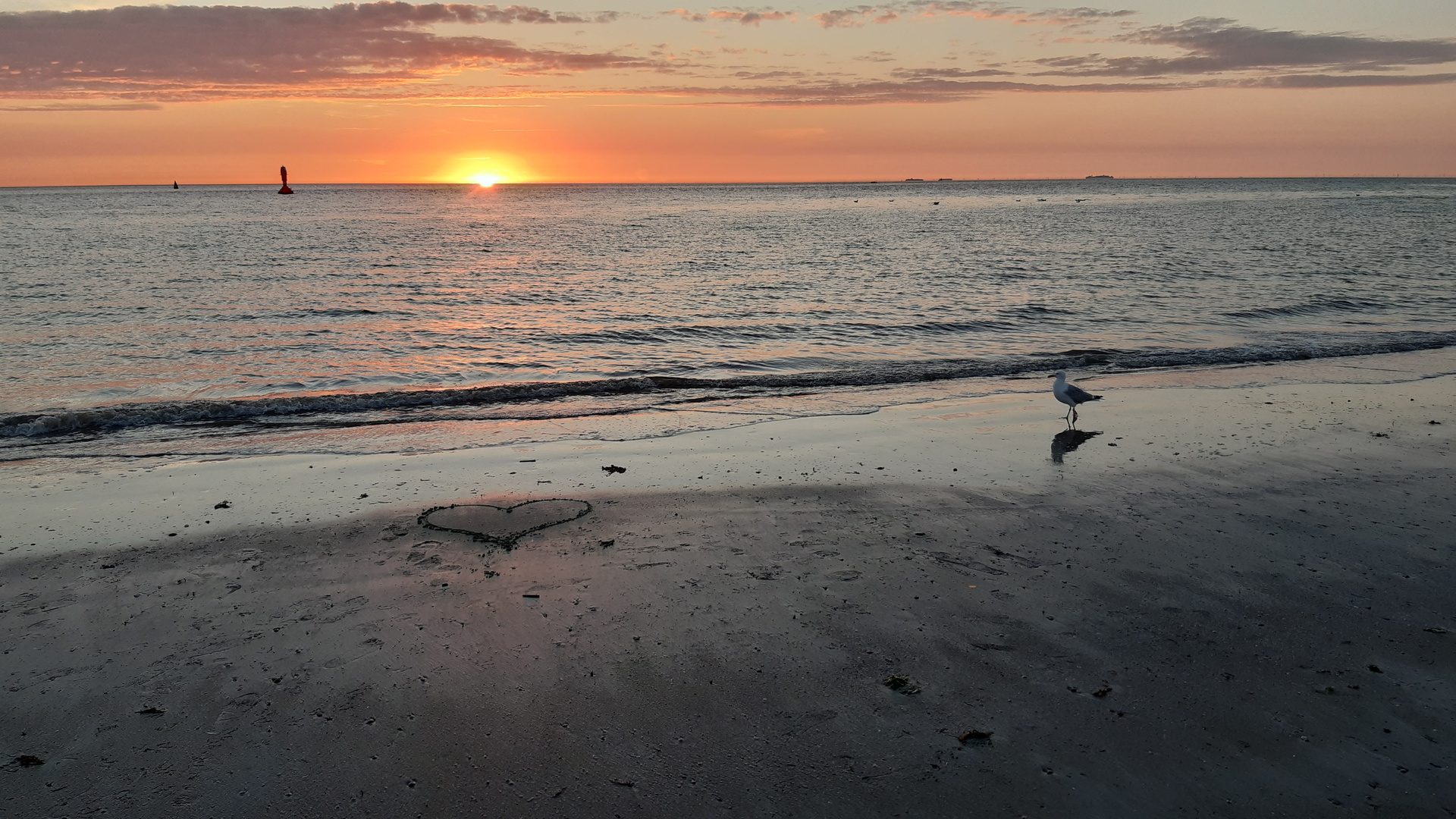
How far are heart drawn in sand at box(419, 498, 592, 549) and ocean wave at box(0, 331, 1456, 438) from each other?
5.35 m

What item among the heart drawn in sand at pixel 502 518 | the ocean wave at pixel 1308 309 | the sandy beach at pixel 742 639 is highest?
the ocean wave at pixel 1308 309

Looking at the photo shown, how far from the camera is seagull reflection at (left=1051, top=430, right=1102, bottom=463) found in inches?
341

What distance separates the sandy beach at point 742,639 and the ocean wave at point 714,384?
300cm

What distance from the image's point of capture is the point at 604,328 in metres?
19.2

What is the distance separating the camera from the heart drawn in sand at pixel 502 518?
21.3ft

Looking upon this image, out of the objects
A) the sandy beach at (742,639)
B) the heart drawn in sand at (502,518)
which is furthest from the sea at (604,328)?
the sandy beach at (742,639)

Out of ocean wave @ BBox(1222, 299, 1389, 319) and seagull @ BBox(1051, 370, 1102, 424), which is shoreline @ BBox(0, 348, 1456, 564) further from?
ocean wave @ BBox(1222, 299, 1389, 319)

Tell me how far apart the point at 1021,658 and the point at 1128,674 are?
0.55 metres

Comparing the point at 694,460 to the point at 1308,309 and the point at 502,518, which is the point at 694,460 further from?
the point at 1308,309

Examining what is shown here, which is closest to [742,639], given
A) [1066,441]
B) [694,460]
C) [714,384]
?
[694,460]

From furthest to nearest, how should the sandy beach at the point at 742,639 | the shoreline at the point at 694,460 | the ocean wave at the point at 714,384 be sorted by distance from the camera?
the ocean wave at the point at 714,384 < the shoreline at the point at 694,460 < the sandy beach at the point at 742,639

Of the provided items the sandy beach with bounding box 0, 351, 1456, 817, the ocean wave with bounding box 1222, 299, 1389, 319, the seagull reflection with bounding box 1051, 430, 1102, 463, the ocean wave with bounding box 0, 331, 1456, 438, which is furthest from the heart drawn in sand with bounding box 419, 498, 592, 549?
the ocean wave with bounding box 1222, 299, 1389, 319

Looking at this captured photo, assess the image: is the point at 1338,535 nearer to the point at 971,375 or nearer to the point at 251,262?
the point at 971,375

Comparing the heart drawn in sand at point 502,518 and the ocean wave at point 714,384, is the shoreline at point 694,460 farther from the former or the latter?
the ocean wave at point 714,384
